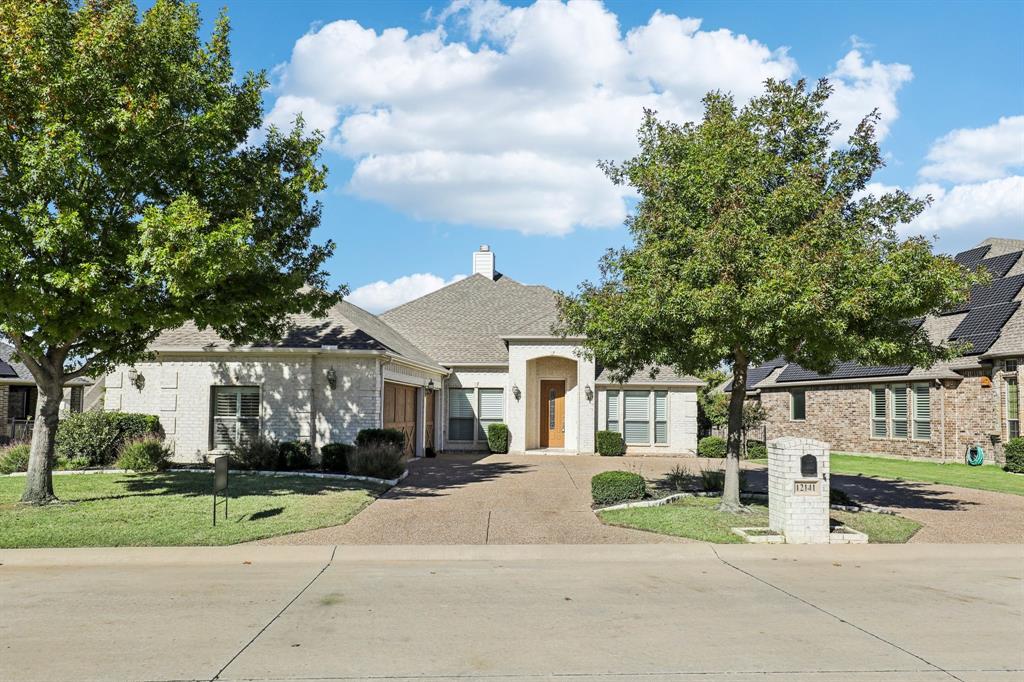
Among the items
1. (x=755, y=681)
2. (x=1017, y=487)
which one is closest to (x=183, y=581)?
(x=755, y=681)

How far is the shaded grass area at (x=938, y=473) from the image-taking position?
59.2 feet

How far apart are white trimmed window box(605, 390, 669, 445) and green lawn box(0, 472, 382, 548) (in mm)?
12904

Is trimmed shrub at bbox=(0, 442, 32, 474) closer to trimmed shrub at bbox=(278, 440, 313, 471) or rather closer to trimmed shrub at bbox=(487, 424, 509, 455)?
trimmed shrub at bbox=(278, 440, 313, 471)

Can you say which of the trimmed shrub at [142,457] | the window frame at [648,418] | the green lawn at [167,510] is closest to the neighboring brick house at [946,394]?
the window frame at [648,418]

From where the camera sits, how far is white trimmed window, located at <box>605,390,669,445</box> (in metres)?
26.7

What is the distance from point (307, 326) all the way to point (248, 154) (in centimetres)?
757

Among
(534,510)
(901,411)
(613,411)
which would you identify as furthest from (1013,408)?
(534,510)

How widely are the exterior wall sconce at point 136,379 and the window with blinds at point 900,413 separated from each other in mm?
24518

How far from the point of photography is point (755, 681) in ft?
17.1

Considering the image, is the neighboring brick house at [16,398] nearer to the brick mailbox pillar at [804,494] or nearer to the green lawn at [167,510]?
the green lawn at [167,510]

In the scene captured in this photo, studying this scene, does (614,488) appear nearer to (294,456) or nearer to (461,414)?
(294,456)

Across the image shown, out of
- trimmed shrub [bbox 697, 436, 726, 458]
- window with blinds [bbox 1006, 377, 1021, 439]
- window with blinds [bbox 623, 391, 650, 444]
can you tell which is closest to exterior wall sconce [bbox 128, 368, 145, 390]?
window with blinds [bbox 623, 391, 650, 444]

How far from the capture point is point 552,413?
27.3 metres

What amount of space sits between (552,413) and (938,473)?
1245 cm
